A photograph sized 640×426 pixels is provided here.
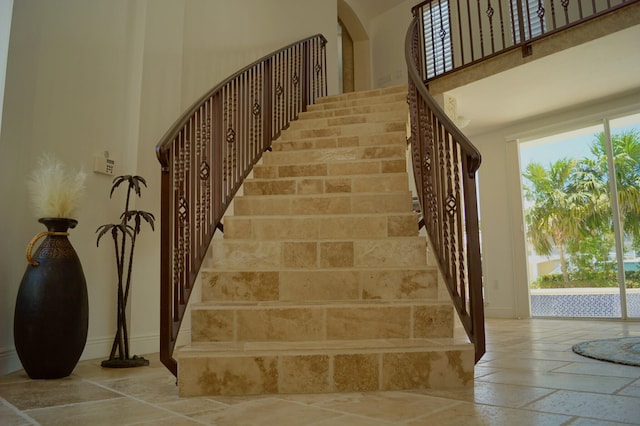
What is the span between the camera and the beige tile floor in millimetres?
1570

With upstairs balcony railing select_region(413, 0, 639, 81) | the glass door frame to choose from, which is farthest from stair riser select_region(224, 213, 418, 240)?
the glass door frame

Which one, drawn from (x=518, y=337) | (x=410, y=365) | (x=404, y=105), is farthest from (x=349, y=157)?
(x=410, y=365)

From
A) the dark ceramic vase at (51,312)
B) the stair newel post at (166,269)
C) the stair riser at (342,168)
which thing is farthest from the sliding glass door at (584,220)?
the dark ceramic vase at (51,312)

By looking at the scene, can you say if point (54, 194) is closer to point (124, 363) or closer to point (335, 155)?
point (124, 363)

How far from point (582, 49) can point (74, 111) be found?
4433 mm

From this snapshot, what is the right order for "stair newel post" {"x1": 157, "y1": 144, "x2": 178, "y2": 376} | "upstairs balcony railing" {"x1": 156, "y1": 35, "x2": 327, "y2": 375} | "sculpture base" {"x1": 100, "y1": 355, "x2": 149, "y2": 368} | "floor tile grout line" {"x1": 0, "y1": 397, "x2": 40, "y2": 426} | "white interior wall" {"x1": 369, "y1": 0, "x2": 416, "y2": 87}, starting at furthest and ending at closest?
"white interior wall" {"x1": 369, "y1": 0, "x2": 416, "y2": 87}, "sculpture base" {"x1": 100, "y1": 355, "x2": 149, "y2": 368}, "upstairs balcony railing" {"x1": 156, "y1": 35, "x2": 327, "y2": 375}, "stair newel post" {"x1": 157, "y1": 144, "x2": 178, "y2": 376}, "floor tile grout line" {"x1": 0, "y1": 397, "x2": 40, "y2": 426}

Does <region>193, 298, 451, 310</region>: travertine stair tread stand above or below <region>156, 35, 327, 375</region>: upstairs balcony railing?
below

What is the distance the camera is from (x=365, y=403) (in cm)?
179

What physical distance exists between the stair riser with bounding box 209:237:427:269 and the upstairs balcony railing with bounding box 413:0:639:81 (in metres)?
3.10

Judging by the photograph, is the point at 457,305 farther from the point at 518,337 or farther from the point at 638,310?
the point at 638,310

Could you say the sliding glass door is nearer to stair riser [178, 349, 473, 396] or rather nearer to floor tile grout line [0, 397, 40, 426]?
stair riser [178, 349, 473, 396]

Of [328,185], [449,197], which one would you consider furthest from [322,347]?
[328,185]

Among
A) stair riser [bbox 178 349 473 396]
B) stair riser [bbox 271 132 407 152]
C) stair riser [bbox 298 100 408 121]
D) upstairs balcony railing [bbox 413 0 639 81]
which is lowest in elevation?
stair riser [bbox 178 349 473 396]

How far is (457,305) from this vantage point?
222cm
